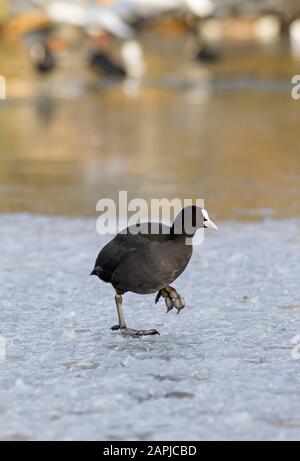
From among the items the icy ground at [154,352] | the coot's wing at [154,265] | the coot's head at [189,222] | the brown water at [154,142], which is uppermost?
the brown water at [154,142]

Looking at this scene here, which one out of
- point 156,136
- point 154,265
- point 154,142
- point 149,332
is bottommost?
point 149,332

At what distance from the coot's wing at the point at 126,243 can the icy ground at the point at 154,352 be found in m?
0.40

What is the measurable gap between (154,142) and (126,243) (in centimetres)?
1123

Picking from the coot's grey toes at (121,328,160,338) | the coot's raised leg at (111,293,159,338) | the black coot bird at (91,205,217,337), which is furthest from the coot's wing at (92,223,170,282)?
the coot's grey toes at (121,328,160,338)

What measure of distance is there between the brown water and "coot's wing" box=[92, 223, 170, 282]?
4570 mm

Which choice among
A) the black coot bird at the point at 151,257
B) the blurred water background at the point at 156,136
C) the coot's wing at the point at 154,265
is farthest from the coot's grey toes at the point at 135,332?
the blurred water background at the point at 156,136

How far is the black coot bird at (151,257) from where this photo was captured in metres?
6.52

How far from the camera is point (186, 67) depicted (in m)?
33.6

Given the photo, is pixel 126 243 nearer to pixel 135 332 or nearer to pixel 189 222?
pixel 189 222

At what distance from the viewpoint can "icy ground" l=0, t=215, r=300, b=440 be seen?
17.0 feet

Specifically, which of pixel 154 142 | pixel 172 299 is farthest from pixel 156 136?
pixel 172 299

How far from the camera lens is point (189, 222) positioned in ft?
21.9

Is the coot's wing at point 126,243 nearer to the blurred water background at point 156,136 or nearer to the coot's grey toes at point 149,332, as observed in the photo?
the coot's grey toes at point 149,332

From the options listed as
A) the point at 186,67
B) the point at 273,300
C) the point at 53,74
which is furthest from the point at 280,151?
the point at 186,67
